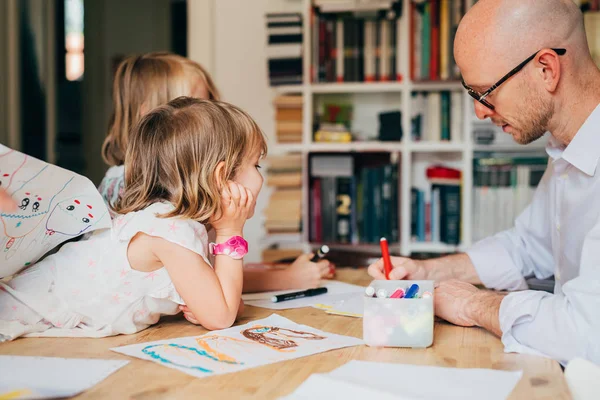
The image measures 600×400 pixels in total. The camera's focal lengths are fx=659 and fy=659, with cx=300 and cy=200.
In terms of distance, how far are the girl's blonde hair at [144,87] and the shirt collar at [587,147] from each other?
965mm

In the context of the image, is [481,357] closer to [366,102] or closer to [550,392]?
[550,392]

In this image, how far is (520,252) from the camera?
166 centimetres

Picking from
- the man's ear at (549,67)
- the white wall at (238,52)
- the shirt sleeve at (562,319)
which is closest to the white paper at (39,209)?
the shirt sleeve at (562,319)

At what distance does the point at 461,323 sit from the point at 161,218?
585 mm

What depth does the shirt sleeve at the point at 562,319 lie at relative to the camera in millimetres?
1031

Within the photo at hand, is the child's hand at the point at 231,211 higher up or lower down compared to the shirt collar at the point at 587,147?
lower down

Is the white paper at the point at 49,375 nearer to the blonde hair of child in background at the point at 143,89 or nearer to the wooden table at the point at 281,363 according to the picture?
the wooden table at the point at 281,363

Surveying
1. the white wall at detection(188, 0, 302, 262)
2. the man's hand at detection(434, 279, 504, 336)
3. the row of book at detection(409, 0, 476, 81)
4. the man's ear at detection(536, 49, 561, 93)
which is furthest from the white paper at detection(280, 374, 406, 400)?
the white wall at detection(188, 0, 302, 262)

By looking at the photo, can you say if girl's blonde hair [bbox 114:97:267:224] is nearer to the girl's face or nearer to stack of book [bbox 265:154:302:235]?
the girl's face

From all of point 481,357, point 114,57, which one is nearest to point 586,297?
point 481,357

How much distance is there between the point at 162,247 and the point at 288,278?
474 mm

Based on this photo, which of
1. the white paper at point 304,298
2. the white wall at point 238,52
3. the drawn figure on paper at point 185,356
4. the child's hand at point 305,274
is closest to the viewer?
the drawn figure on paper at point 185,356

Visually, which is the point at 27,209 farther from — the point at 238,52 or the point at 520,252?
the point at 238,52

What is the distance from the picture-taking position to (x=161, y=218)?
3.96 feet
